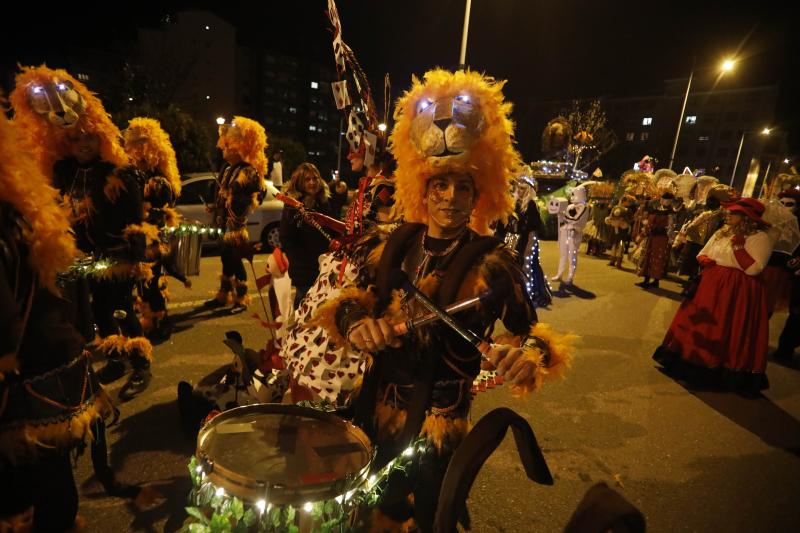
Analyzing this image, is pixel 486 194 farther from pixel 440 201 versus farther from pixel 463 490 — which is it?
pixel 463 490

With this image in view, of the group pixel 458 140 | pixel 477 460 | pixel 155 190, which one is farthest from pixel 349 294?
pixel 155 190

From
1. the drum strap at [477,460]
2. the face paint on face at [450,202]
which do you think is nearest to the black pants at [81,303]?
the face paint on face at [450,202]

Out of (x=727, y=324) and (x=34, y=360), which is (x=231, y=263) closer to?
(x=34, y=360)

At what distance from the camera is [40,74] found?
322cm

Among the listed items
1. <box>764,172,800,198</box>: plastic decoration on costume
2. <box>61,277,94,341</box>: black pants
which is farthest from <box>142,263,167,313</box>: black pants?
<box>764,172,800,198</box>: plastic decoration on costume

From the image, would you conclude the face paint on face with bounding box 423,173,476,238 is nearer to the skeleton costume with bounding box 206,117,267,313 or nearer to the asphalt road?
the asphalt road

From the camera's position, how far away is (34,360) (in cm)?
176

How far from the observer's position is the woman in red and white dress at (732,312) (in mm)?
4755

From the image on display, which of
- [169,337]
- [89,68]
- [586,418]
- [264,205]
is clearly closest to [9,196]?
[169,337]

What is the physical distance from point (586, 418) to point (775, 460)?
152cm

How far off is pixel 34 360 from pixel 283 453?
109 cm

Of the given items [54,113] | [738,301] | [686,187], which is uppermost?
[686,187]

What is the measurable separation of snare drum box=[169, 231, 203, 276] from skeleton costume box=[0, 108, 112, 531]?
378 cm

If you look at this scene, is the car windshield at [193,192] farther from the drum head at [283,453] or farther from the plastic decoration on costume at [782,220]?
the plastic decoration on costume at [782,220]
